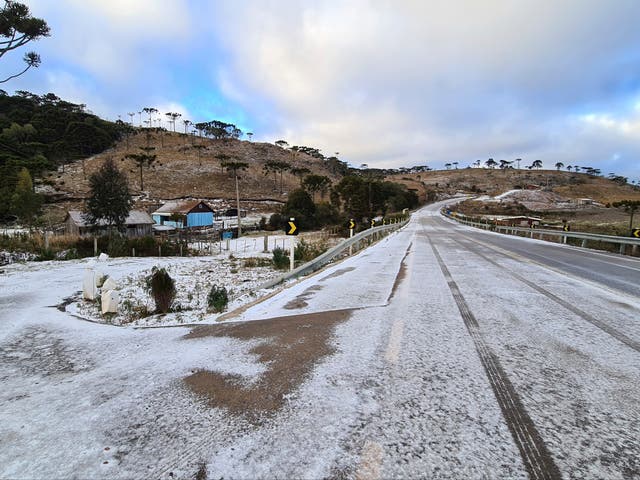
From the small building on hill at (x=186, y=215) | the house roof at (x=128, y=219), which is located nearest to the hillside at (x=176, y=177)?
the small building on hill at (x=186, y=215)

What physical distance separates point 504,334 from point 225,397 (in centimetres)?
344

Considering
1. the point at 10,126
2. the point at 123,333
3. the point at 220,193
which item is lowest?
Result: the point at 123,333

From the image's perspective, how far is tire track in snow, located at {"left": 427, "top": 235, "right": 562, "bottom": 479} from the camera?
1.99 metres

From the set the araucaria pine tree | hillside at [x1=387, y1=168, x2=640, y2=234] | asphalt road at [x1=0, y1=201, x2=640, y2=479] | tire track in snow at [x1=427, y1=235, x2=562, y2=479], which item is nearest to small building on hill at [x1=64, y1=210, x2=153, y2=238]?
the araucaria pine tree

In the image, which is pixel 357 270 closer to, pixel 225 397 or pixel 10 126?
pixel 225 397

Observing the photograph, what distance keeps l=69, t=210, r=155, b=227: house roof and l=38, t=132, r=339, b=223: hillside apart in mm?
16696

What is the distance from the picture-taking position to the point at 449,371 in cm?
321

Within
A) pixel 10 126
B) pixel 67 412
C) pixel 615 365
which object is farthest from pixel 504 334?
pixel 10 126

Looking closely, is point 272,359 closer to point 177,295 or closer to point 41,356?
point 41,356

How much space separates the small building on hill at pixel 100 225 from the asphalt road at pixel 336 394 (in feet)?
116

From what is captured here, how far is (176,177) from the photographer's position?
93.1m

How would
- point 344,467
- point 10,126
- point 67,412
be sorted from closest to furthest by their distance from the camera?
point 344,467, point 67,412, point 10,126

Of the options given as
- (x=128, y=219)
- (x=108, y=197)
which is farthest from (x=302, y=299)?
(x=128, y=219)

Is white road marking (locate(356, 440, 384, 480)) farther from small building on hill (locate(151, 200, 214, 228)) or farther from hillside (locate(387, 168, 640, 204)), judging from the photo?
hillside (locate(387, 168, 640, 204))
